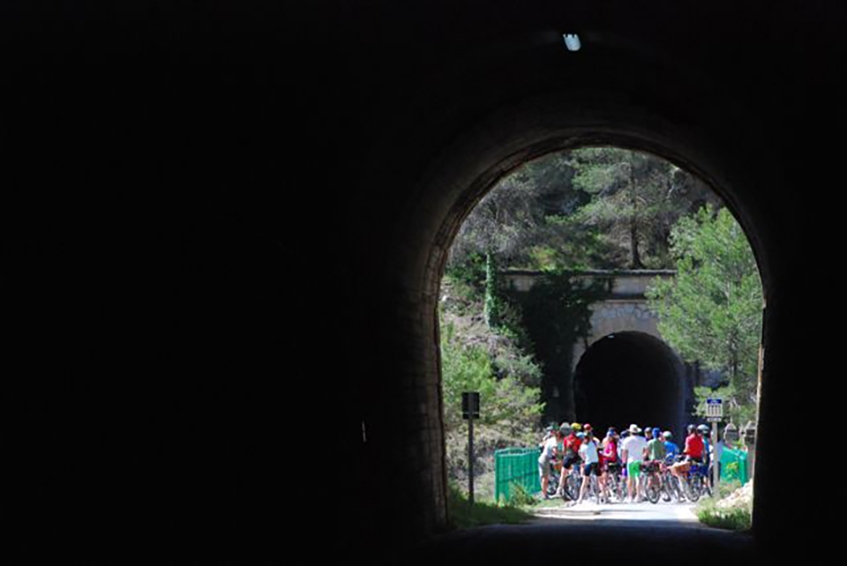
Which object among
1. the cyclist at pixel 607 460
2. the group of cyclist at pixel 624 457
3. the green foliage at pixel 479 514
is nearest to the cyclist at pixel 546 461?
the group of cyclist at pixel 624 457

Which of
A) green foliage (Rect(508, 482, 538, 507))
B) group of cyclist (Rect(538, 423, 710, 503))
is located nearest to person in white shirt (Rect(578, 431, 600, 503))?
group of cyclist (Rect(538, 423, 710, 503))

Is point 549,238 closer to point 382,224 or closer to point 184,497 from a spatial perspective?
point 382,224

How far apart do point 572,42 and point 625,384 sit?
3619 cm

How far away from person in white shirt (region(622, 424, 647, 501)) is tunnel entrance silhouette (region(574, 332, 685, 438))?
51.3ft

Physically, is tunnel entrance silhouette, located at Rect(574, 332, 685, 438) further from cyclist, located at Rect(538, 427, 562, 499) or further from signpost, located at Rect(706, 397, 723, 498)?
signpost, located at Rect(706, 397, 723, 498)

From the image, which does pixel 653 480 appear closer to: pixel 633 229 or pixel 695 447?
pixel 695 447

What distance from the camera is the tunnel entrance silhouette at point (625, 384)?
1721 inches

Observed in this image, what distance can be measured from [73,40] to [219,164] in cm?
202

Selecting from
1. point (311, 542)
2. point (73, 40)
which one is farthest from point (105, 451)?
point (311, 542)

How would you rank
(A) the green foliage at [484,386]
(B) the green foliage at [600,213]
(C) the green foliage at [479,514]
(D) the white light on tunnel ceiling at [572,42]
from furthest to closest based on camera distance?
(B) the green foliage at [600,213] < (A) the green foliage at [484,386] < (C) the green foliage at [479,514] < (D) the white light on tunnel ceiling at [572,42]

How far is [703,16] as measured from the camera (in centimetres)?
1043

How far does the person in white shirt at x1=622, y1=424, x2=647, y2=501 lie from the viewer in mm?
26359

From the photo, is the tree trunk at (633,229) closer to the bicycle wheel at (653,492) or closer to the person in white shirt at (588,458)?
the bicycle wheel at (653,492)

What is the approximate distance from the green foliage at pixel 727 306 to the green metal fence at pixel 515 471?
5.35 metres
